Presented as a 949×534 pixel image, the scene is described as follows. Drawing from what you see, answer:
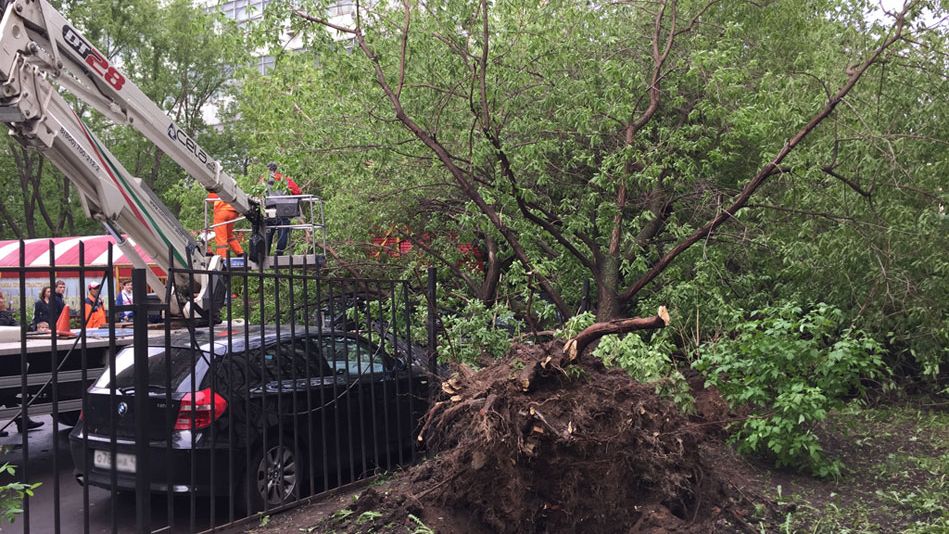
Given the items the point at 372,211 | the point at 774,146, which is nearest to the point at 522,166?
the point at 372,211

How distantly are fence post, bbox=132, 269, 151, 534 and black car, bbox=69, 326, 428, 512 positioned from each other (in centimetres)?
40

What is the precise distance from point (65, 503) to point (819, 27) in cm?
1064

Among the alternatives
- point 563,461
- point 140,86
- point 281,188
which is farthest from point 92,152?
point 140,86

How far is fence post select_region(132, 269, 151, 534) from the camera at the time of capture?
4.45 meters

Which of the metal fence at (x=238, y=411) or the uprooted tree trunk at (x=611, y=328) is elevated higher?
the uprooted tree trunk at (x=611, y=328)

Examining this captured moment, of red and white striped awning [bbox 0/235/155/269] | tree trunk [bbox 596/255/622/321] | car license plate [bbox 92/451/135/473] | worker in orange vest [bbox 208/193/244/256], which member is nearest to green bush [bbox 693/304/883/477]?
tree trunk [bbox 596/255/622/321]

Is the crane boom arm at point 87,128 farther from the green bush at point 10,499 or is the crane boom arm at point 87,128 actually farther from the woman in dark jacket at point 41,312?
the woman in dark jacket at point 41,312

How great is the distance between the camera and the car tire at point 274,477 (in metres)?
5.69

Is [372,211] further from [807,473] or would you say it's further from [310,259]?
[807,473]

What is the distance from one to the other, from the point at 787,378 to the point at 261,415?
406cm

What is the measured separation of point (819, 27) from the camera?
1055cm

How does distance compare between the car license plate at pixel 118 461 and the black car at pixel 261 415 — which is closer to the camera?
the black car at pixel 261 415

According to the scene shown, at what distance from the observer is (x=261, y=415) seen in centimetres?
569

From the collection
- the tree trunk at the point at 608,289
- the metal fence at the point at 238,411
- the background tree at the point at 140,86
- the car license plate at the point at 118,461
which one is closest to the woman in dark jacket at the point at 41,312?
the metal fence at the point at 238,411
